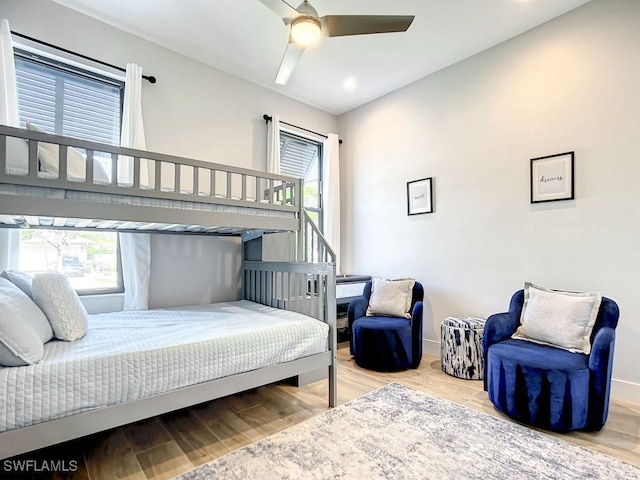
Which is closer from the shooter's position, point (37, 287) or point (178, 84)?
point (37, 287)

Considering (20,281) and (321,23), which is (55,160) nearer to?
(20,281)

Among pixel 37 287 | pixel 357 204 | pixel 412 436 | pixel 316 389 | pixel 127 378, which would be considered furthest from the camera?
pixel 357 204

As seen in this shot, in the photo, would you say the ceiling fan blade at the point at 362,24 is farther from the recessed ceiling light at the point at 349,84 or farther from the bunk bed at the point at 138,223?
the recessed ceiling light at the point at 349,84

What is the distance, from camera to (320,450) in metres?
1.85

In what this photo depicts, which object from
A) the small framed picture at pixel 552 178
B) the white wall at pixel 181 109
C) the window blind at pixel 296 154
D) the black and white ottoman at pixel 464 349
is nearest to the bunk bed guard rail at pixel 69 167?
the white wall at pixel 181 109

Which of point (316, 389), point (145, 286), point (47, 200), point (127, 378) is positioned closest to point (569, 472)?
point (316, 389)

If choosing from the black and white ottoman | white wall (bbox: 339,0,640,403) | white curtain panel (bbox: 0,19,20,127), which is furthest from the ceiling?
the black and white ottoman

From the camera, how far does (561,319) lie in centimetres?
234

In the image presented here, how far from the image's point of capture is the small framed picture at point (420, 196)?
12.2ft

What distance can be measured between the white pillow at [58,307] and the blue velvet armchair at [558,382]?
2.63 metres

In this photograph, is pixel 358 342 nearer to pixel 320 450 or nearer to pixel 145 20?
pixel 320 450

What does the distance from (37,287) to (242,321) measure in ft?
3.85

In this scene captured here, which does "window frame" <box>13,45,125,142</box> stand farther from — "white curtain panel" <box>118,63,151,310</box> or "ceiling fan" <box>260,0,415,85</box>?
"ceiling fan" <box>260,0,415,85</box>

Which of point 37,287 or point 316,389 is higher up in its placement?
point 37,287
